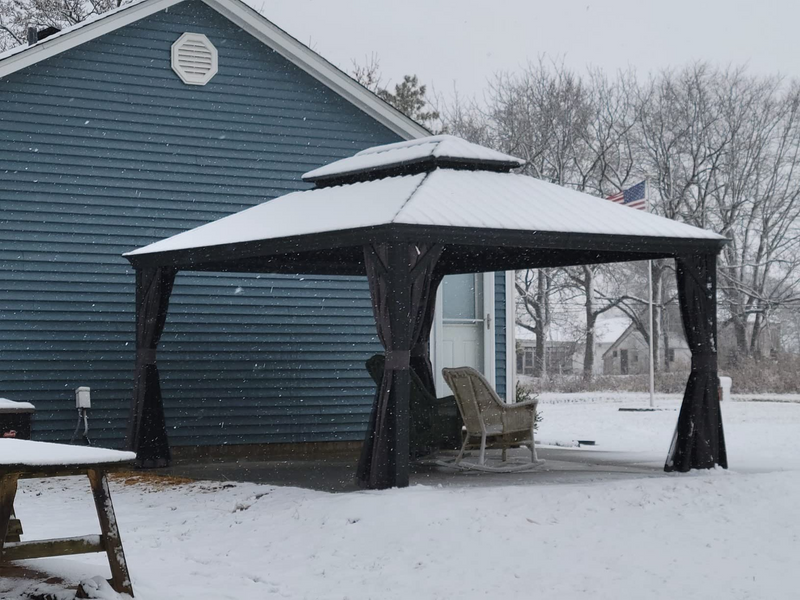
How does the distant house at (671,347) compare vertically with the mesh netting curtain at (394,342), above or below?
above

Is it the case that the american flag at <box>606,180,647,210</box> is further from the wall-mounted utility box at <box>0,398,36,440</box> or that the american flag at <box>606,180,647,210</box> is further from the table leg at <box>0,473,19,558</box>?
the table leg at <box>0,473,19,558</box>

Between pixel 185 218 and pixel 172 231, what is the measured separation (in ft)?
0.77

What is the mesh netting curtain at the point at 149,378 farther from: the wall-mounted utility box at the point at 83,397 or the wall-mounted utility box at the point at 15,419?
the wall-mounted utility box at the point at 15,419

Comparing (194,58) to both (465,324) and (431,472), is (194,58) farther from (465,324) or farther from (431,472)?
(431,472)

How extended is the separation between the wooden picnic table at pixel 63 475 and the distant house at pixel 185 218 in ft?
23.9

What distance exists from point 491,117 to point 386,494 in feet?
105

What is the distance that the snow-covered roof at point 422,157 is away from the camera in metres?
→ 10.9

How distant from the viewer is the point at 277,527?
26.7 feet

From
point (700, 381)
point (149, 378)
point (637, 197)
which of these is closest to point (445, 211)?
point (700, 381)

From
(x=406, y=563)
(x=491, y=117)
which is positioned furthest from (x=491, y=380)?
(x=491, y=117)

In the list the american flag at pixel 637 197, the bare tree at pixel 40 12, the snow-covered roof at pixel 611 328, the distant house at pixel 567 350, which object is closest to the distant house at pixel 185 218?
the american flag at pixel 637 197

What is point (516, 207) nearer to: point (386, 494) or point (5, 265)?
point (386, 494)

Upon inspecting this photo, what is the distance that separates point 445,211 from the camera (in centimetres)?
965

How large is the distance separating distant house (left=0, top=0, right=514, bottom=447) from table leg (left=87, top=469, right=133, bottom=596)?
737 cm
